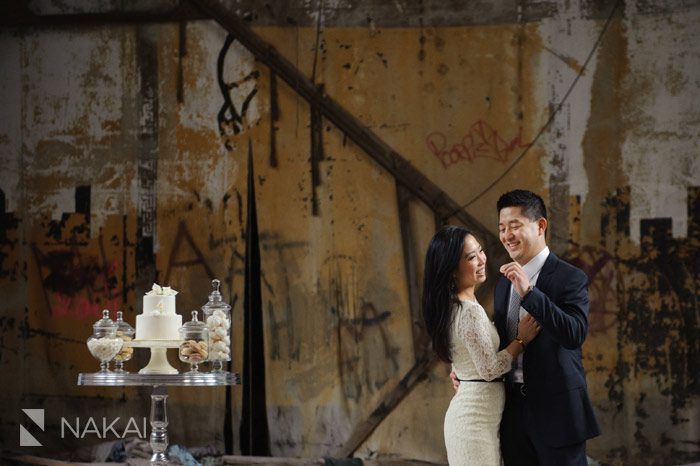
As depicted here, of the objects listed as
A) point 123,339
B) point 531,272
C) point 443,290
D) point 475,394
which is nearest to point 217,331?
point 123,339

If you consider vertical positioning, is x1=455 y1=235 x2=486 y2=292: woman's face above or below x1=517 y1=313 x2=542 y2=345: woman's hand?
above

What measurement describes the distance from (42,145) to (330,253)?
7.27 ft

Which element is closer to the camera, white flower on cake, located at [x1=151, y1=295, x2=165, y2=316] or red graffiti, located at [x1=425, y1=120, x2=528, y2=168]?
white flower on cake, located at [x1=151, y1=295, x2=165, y2=316]

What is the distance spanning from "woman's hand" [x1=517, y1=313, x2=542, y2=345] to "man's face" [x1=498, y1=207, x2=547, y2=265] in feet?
0.85

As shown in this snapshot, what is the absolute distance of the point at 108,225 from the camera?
22.4 feet

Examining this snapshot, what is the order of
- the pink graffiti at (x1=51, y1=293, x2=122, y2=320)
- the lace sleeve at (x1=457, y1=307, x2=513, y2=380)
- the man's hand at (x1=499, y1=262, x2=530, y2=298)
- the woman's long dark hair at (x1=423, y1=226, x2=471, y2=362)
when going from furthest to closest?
the pink graffiti at (x1=51, y1=293, x2=122, y2=320)
the woman's long dark hair at (x1=423, y1=226, x2=471, y2=362)
the lace sleeve at (x1=457, y1=307, x2=513, y2=380)
the man's hand at (x1=499, y1=262, x2=530, y2=298)

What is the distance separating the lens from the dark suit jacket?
11.2 feet

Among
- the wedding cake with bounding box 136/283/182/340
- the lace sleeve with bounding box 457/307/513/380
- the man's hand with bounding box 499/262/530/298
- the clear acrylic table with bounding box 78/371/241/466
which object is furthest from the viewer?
the wedding cake with bounding box 136/283/182/340

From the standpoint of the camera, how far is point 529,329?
3557mm

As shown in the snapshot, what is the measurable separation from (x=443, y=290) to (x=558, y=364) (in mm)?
492

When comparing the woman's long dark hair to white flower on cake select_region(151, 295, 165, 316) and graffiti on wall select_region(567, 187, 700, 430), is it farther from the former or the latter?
graffiti on wall select_region(567, 187, 700, 430)

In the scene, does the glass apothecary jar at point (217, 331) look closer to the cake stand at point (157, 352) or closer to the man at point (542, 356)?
the cake stand at point (157, 352)

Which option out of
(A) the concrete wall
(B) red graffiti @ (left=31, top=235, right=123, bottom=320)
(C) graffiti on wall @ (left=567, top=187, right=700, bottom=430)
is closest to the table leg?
(A) the concrete wall

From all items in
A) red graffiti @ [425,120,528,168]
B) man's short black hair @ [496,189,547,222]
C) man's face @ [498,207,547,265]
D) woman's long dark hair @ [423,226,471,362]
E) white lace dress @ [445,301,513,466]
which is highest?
red graffiti @ [425,120,528,168]
